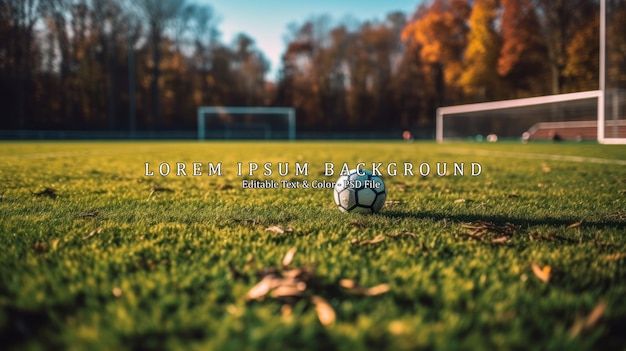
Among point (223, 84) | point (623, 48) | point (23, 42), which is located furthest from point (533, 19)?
point (23, 42)

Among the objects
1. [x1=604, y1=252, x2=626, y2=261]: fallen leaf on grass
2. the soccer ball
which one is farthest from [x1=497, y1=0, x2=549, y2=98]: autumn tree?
[x1=604, y1=252, x2=626, y2=261]: fallen leaf on grass

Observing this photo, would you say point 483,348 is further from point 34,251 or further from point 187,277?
point 34,251

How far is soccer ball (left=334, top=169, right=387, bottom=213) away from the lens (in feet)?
11.0

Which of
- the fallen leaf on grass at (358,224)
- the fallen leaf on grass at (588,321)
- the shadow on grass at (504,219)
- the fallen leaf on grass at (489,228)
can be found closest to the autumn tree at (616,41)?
the shadow on grass at (504,219)

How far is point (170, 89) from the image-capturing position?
40.7 m

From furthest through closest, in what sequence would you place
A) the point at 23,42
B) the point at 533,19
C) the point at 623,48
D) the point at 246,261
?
the point at 23,42, the point at 533,19, the point at 623,48, the point at 246,261

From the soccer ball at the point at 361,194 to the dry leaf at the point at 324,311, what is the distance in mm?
1835

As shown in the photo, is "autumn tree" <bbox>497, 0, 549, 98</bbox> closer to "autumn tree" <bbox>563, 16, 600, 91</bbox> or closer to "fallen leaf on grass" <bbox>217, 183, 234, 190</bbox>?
"autumn tree" <bbox>563, 16, 600, 91</bbox>

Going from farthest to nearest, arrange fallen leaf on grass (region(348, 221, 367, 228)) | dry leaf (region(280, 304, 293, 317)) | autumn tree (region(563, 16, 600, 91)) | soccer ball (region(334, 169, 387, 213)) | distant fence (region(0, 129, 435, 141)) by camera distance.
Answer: distant fence (region(0, 129, 435, 141)) → autumn tree (region(563, 16, 600, 91)) → soccer ball (region(334, 169, 387, 213)) → fallen leaf on grass (region(348, 221, 367, 228)) → dry leaf (region(280, 304, 293, 317))

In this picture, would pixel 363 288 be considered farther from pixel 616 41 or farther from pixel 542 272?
pixel 616 41

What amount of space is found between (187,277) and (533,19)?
32470mm

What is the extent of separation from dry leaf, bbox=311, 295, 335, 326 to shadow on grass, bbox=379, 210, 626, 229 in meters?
1.82

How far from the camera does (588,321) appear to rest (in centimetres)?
144

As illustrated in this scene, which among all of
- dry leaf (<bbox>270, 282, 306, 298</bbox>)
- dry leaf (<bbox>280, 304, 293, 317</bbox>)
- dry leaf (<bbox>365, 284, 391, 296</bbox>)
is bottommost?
dry leaf (<bbox>280, 304, 293, 317</bbox>)
